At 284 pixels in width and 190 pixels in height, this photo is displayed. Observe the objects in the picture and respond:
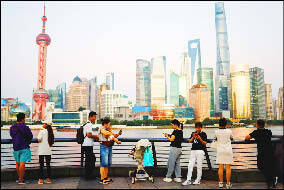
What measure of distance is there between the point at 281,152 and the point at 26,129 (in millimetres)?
6256

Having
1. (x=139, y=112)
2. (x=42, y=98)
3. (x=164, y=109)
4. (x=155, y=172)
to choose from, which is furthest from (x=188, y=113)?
(x=155, y=172)

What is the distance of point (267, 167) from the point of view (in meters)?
6.88

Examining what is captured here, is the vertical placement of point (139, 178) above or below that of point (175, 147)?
below

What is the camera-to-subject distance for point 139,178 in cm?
770

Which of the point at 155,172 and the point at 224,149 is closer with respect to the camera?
the point at 224,149

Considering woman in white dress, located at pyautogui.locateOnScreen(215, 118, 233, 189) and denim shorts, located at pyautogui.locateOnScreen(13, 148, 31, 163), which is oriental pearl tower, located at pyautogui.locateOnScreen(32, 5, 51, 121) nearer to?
denim shorts, located at pyautogui.locateOnScreen(13, 148, 31, 163)

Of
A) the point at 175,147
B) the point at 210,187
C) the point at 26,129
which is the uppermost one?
the point at 26,129

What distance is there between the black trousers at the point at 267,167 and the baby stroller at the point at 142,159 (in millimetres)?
2906

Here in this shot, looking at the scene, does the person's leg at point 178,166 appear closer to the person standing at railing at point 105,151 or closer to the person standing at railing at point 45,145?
the person standing at railing at point 105,151

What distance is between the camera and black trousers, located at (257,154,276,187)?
6.80 metres

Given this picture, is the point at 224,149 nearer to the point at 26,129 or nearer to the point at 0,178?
the point at 26,129

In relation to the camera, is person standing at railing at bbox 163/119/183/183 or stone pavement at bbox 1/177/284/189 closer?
stone pavement at bbox 1/177/284/189

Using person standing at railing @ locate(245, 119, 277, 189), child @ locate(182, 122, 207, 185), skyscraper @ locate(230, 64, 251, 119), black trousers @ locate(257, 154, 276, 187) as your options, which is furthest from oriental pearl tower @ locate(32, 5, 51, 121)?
black trousers @ locate(257, 154, 276, 187)

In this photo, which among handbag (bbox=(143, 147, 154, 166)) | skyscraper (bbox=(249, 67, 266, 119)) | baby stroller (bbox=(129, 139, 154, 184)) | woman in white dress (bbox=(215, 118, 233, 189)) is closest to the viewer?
woman in white dress (bbox=(215, 118, 233, 189))
